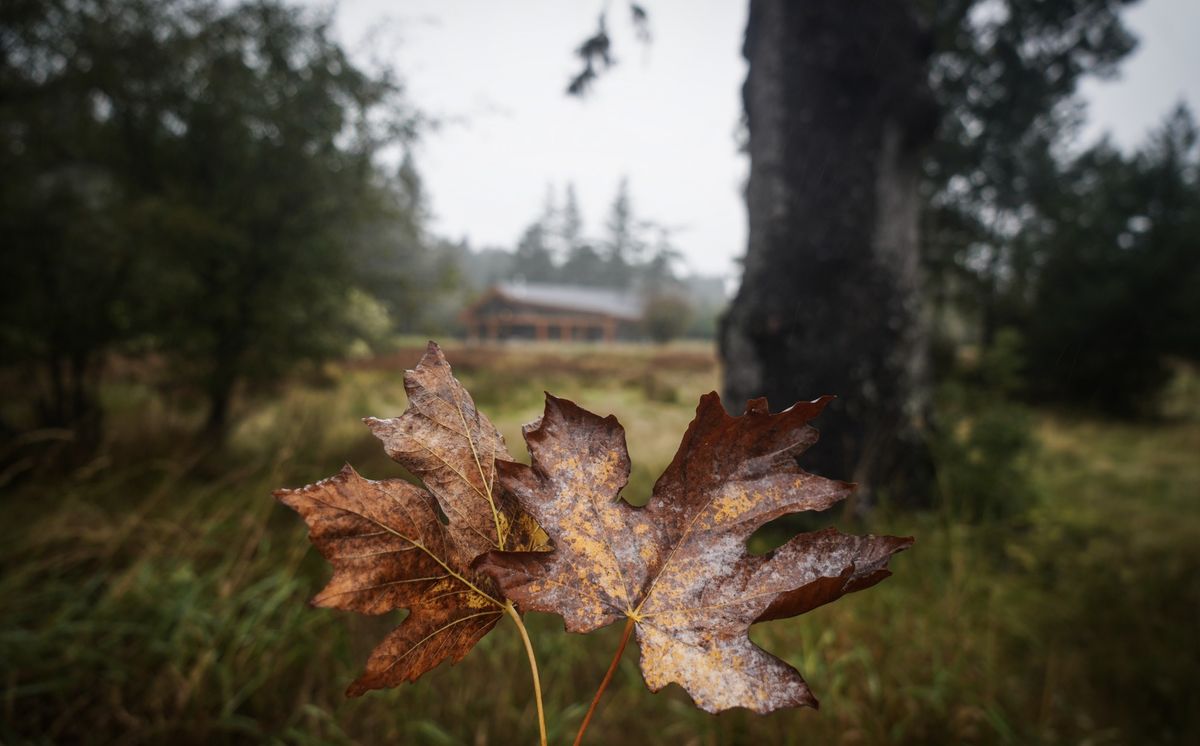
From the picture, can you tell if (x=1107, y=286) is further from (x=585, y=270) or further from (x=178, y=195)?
(x=585, y=270)

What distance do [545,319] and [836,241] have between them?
763 inches

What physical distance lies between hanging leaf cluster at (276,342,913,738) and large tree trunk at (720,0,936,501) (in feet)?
8.19

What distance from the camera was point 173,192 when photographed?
12.9 feet

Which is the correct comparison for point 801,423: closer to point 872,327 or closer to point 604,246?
point 872,327

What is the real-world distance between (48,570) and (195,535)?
43 cm

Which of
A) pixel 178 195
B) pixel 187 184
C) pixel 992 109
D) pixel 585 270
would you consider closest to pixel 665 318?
pixel 992 109

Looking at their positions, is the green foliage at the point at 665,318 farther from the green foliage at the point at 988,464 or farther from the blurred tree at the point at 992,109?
the green foliage at the point at 988,464

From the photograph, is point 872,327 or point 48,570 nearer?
point 48,570

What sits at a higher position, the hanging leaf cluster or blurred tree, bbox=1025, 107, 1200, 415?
blurred tree, bbox=1025, 107, 1200, 415

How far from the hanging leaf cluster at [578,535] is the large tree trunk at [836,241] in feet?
8.19

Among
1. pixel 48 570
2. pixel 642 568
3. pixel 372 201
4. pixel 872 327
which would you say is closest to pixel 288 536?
pixel 48 570

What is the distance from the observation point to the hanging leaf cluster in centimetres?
26

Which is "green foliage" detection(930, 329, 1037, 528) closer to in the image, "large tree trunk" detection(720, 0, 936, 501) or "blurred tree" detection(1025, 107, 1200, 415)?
"large tree trunk" detection(720, 0, 936, 501)

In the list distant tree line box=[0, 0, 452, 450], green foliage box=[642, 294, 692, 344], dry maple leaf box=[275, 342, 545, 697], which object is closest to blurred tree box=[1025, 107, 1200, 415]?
distant tree line box=[0, 0, 452, 450]
